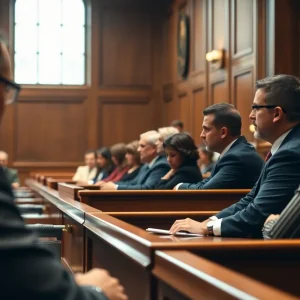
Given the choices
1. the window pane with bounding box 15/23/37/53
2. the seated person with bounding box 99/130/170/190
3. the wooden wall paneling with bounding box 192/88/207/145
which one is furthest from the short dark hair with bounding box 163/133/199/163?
the window pane with bounding box 15/23/37/53

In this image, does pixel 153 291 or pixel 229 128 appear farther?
pixel 229 128

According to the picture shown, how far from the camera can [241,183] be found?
16.6 ft

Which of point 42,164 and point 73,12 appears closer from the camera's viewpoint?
point 42,164

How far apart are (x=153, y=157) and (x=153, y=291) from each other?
18.6 feet

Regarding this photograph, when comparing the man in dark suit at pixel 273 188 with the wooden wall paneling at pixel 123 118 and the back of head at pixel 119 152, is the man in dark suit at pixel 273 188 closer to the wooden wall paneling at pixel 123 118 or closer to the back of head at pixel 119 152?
the back of head at pixel 119 152

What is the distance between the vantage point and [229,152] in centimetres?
504

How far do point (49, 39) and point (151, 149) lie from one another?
7796 millimetres

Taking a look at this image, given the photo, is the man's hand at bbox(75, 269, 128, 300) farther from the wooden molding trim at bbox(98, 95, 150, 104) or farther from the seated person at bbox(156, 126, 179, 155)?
the wooden molding trim at bbox(98, 95, 150, 104)

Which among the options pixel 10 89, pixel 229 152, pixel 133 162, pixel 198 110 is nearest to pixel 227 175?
pixel 229 152

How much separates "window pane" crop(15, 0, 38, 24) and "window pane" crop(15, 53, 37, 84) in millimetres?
671

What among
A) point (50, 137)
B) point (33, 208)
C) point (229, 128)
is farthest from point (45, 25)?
point (229, 128)

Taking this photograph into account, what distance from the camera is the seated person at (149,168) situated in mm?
6695

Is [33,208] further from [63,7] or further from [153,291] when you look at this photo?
[63,7]

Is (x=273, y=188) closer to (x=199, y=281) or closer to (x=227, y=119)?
(x=199, y=281)
